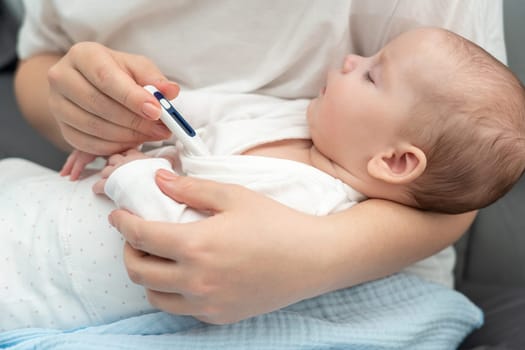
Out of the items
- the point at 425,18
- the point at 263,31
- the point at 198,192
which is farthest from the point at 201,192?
the point at 425,18

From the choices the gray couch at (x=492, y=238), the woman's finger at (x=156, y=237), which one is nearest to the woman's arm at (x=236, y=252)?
the woman's finger at (x=156, y=237)

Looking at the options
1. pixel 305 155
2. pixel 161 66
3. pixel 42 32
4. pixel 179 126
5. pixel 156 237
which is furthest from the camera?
pixel 42 32

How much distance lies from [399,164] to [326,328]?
0.24m

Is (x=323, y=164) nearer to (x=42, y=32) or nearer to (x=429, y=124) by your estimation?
(x=429, y=124)

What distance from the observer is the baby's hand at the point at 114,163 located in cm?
82

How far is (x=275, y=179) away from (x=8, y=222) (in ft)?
1.25

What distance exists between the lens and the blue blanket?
0.78 m

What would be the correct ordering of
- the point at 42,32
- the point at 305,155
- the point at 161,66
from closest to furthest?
1. the point at 305,155
2. the point at 161,66
3. the point at 42,32

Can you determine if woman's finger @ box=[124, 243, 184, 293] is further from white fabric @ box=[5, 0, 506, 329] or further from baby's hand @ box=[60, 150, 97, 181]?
baby's hand @ box=[60, 150, 97, 181]

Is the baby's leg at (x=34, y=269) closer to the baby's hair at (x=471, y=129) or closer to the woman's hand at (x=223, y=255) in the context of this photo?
the woman's hand at (x=223, y=255)

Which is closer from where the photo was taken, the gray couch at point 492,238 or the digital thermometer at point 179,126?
the digital thermometer at point 179,126

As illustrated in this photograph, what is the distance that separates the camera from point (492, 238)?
3.99ft

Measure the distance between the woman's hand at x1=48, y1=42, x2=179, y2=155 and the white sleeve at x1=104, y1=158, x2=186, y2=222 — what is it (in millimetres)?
67

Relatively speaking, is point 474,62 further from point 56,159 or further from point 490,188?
point 56,159
